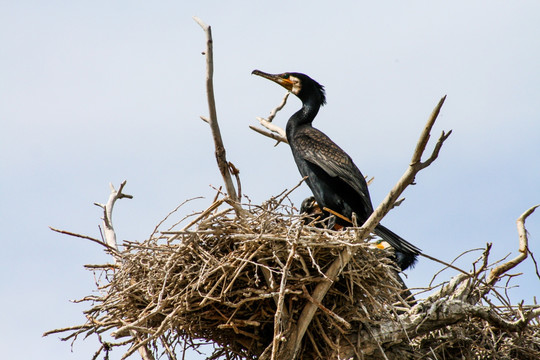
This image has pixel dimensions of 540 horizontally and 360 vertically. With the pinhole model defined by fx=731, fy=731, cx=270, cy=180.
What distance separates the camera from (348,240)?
4656mm

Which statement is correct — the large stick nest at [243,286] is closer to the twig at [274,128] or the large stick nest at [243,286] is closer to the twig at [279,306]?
the twig at [279,306]

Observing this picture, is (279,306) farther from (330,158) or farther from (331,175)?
(330,158)

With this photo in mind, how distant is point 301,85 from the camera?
752 cm

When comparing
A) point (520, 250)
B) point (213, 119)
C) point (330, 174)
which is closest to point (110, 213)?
point (330, 174)

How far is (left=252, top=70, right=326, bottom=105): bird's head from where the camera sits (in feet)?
24.4

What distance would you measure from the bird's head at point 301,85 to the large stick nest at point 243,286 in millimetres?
2537

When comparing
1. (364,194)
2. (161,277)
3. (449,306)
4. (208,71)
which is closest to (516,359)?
(449,306)

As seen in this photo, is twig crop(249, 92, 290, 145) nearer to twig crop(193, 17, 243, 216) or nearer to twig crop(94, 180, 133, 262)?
twig crop(94, 180, 133, 262)

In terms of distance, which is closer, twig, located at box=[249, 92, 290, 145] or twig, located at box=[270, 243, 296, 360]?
twig, located at box=[270, 243, 296, 360]

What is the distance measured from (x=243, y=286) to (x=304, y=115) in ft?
9.31

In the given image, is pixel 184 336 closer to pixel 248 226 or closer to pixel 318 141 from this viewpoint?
pixel 248 226

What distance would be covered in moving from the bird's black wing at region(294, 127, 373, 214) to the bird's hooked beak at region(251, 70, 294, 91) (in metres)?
0.87

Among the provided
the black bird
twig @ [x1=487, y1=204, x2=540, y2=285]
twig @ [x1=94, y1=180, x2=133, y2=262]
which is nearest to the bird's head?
the black bird

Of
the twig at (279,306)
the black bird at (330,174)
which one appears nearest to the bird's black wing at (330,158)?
the black bird at (330,174)
